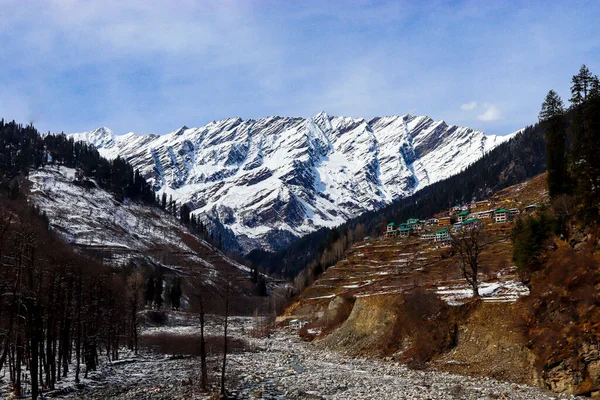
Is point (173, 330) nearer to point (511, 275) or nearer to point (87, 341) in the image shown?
point (87, 341)

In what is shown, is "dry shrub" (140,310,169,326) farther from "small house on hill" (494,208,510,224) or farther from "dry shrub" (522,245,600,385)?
"dry shrub" (522,245,600,385)

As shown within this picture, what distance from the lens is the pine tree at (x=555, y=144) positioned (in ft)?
256

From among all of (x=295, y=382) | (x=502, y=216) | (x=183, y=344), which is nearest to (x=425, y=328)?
(x=295, y=382)

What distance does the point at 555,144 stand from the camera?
268 ft

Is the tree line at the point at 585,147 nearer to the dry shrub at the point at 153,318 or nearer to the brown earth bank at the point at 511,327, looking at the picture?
the brown earth bank at the point at 511,327

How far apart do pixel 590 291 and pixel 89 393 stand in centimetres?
4667

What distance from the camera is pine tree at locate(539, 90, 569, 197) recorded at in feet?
256

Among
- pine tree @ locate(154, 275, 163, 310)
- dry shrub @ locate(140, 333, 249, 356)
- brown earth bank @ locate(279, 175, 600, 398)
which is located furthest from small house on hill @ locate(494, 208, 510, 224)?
pine tree @ locate(154, 275, 163, 310)

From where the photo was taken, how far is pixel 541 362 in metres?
40.7

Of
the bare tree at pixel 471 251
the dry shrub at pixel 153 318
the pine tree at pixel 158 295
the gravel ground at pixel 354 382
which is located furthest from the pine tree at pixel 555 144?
the pine tree at pixel 158 295

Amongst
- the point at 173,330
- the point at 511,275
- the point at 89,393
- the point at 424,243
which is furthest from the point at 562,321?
the point at 424,243

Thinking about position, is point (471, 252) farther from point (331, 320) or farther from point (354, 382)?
point (331, 320)

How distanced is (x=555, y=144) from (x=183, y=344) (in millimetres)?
80784

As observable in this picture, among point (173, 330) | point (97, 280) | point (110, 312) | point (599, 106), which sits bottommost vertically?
point (173, 330)
